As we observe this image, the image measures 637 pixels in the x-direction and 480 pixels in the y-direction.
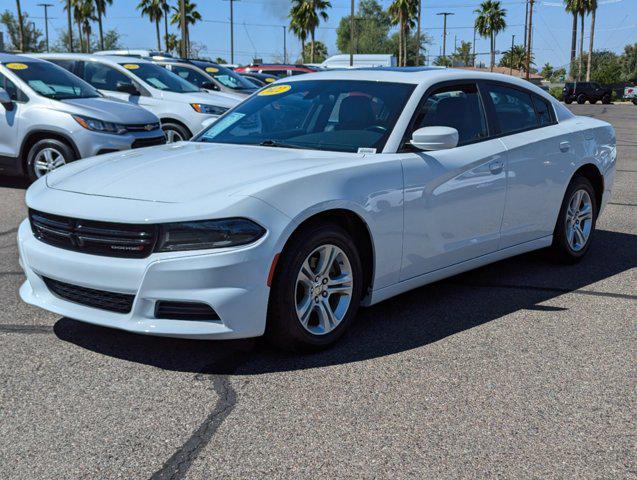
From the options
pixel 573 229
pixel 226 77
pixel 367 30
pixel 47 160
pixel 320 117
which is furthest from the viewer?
pixel 367 30

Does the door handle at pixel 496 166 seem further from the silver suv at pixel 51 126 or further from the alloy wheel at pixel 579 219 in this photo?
the silver suv at pixel 51 126

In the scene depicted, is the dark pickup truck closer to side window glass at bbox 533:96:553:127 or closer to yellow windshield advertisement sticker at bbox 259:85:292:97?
side window glass at bbox 533:96:553:127

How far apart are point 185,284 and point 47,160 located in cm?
677

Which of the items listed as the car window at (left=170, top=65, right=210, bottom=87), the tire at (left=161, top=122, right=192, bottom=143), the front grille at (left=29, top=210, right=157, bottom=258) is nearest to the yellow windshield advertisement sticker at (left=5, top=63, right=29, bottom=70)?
the tire at (left=161, top=122, right=192, bottom=143)

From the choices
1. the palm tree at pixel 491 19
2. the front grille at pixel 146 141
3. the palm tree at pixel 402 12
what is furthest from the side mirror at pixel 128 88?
the palm tree at pixel 491 19

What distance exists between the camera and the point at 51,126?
985 cm

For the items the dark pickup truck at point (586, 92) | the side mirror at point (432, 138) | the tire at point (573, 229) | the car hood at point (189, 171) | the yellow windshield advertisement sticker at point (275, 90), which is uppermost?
the yellow windshield advertisement sticker at point (275, 90)

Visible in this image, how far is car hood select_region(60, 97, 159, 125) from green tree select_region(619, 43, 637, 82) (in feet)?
332

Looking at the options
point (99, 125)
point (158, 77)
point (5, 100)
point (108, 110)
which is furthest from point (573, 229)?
point (158, 77)

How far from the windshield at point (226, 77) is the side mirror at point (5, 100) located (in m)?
7.93

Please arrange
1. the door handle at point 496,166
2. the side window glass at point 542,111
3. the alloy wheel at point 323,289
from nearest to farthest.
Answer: the alloy wheel at point 323,289
the door handle at point 496,166
the side window glass at point 542,111

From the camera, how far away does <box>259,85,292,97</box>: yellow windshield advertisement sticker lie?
5730 millimetres

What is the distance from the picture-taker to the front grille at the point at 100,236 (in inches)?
154

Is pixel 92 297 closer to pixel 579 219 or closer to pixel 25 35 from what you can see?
pixel 579 219
